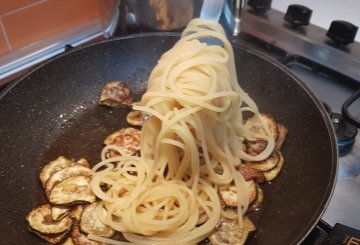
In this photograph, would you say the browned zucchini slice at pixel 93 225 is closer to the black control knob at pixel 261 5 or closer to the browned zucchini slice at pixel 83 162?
the browned zucchini slice at pixel 83 162

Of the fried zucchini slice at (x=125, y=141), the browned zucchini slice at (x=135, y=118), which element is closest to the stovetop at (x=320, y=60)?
the browned zucchini slice at (x=135, y=118)

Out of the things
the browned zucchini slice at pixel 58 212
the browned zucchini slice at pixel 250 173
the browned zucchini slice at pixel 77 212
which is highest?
the browned zucchini slice at pixel 250 173

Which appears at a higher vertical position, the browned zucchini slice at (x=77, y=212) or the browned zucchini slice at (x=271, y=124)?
the browned zucchini slice at (x=271, y=124)

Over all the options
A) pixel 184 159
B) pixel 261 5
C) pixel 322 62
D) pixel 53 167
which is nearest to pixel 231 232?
pixel 184 159

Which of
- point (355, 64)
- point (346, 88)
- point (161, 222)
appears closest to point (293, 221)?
point (161, 222)

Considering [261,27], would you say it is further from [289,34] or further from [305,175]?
[305,175]
